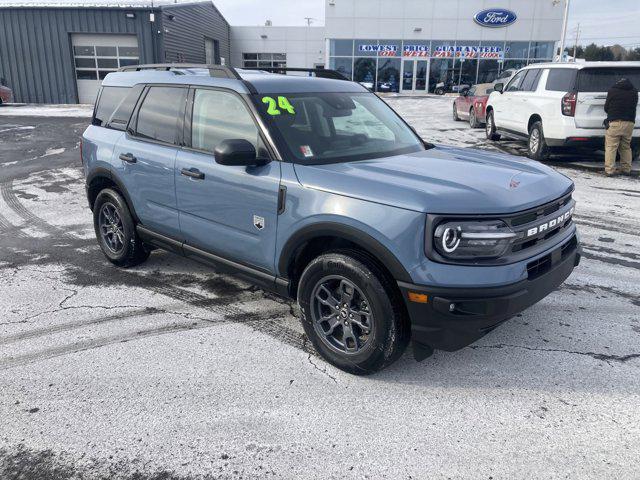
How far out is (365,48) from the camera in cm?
3400

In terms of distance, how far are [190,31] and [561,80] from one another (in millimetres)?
26408

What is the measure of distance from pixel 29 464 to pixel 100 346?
4.06 ft

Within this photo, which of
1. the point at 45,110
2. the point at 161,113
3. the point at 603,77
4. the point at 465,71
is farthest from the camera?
the point at 465,71

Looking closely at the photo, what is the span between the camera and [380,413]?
3055 millimetres

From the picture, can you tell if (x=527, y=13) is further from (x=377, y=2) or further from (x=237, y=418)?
(x=237, y=418)

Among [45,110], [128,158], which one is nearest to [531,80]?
[128,158]

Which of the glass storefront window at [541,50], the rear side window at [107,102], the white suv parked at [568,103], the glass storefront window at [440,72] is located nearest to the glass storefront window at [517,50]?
the glass storefront window at [541,50]

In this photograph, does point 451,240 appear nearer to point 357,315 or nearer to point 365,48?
point 357,315

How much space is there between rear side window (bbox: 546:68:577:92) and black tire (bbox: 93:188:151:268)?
8.32 meters

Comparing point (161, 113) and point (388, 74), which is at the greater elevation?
point (388, 74)

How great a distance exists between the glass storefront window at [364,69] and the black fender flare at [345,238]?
1278 inches

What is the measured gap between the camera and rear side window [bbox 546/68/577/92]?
9.79 metres

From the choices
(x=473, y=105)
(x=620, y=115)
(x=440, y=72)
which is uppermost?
(x=440, y=72)

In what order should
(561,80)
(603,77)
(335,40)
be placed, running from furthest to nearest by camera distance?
1. (335,40)
2. (561,80)
3. (603,77)
